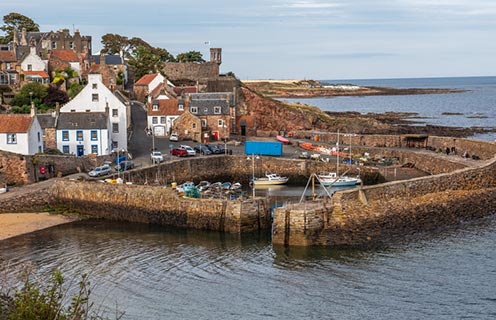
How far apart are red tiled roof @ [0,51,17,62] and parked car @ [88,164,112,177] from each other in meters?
37.5

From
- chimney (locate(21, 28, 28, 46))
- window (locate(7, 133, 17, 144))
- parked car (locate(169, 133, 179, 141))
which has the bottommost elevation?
parked car (locate(169, 133, 179, 141))

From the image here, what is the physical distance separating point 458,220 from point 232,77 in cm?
5691

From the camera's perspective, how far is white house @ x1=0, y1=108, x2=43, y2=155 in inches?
2106

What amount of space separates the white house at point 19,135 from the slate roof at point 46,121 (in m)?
3.70

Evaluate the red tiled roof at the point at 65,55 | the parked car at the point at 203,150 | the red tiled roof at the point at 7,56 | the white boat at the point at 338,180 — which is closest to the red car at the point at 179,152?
the parked car at the point at 203,150

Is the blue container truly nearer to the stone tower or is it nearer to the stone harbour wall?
the stone harbour wall

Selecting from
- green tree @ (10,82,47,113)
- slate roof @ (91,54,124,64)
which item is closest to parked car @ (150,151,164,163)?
green tree @ (10,82,47,113)

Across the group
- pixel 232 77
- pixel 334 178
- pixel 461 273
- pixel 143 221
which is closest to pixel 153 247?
pixel 143 221

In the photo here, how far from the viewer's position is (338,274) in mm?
33344

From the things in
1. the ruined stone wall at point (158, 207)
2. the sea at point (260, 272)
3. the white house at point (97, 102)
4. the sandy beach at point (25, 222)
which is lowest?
the sea at point (260, 272)

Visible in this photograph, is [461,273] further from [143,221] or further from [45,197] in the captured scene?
[45,197]

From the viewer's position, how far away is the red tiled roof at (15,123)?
5369 cm

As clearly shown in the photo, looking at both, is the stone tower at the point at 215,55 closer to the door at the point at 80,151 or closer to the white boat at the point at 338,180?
the door at the point at 80,151

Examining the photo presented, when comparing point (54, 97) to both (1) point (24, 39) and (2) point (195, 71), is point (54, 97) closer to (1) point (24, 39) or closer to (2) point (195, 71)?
(1) point (24, 39)
